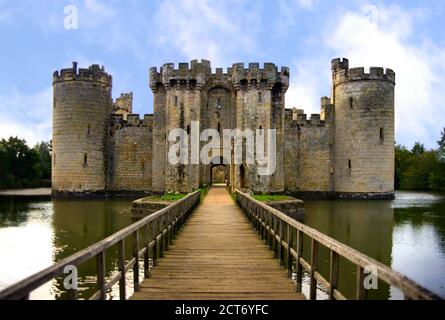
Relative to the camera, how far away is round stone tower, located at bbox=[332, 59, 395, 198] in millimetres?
31906

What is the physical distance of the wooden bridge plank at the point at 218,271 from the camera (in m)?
6.23

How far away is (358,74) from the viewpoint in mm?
32188

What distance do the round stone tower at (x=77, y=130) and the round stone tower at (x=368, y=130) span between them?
16992 mm

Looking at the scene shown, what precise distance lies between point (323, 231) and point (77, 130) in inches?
851

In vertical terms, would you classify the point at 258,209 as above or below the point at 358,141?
below

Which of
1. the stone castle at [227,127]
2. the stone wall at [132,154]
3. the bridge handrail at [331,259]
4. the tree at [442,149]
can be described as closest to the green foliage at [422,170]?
the tree at [442,149]

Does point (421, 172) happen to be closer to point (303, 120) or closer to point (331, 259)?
point (303, 120)

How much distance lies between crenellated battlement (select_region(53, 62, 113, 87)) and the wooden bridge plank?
921 inches

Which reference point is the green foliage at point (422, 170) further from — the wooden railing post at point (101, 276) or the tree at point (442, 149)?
the wooden railing post at point (101, 276)

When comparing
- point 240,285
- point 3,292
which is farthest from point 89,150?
point 3,292

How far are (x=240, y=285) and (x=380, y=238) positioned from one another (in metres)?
9.97
